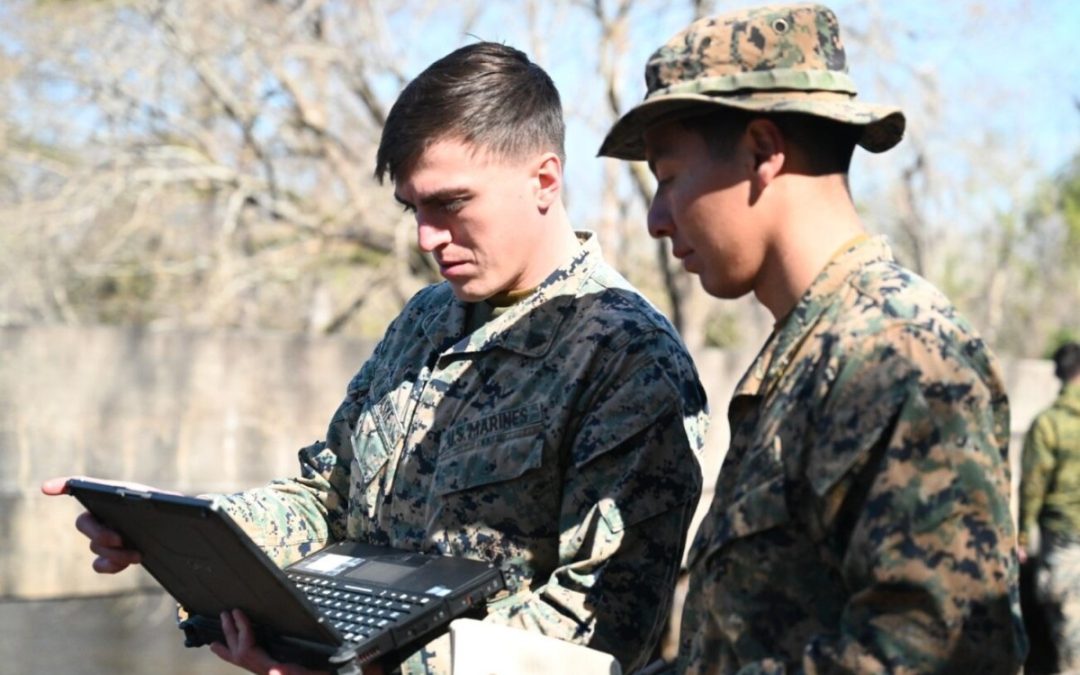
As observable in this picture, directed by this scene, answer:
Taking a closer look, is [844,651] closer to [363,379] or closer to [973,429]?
[973,429]

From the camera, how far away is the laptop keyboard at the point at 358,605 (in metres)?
2.04

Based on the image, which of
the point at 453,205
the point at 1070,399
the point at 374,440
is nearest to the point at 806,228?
the point at 453,205

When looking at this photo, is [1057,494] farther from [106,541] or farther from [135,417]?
[106,541]

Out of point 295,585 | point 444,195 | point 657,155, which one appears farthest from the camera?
point 444,195

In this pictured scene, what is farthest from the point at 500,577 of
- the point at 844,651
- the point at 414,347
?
the point at 844,651

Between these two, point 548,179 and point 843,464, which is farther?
point 548,179

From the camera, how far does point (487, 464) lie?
2.29 m

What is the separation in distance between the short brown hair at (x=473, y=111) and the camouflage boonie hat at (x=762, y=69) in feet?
1.97

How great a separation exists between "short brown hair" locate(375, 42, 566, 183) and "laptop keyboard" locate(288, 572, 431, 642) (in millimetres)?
742

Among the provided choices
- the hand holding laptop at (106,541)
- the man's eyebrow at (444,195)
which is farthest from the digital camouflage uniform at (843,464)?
the hand holding laptop at (106,541)

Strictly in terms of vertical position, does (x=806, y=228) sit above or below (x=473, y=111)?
below

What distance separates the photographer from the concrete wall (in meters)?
7.40

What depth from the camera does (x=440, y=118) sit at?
238 cm

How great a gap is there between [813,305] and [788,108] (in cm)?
26
